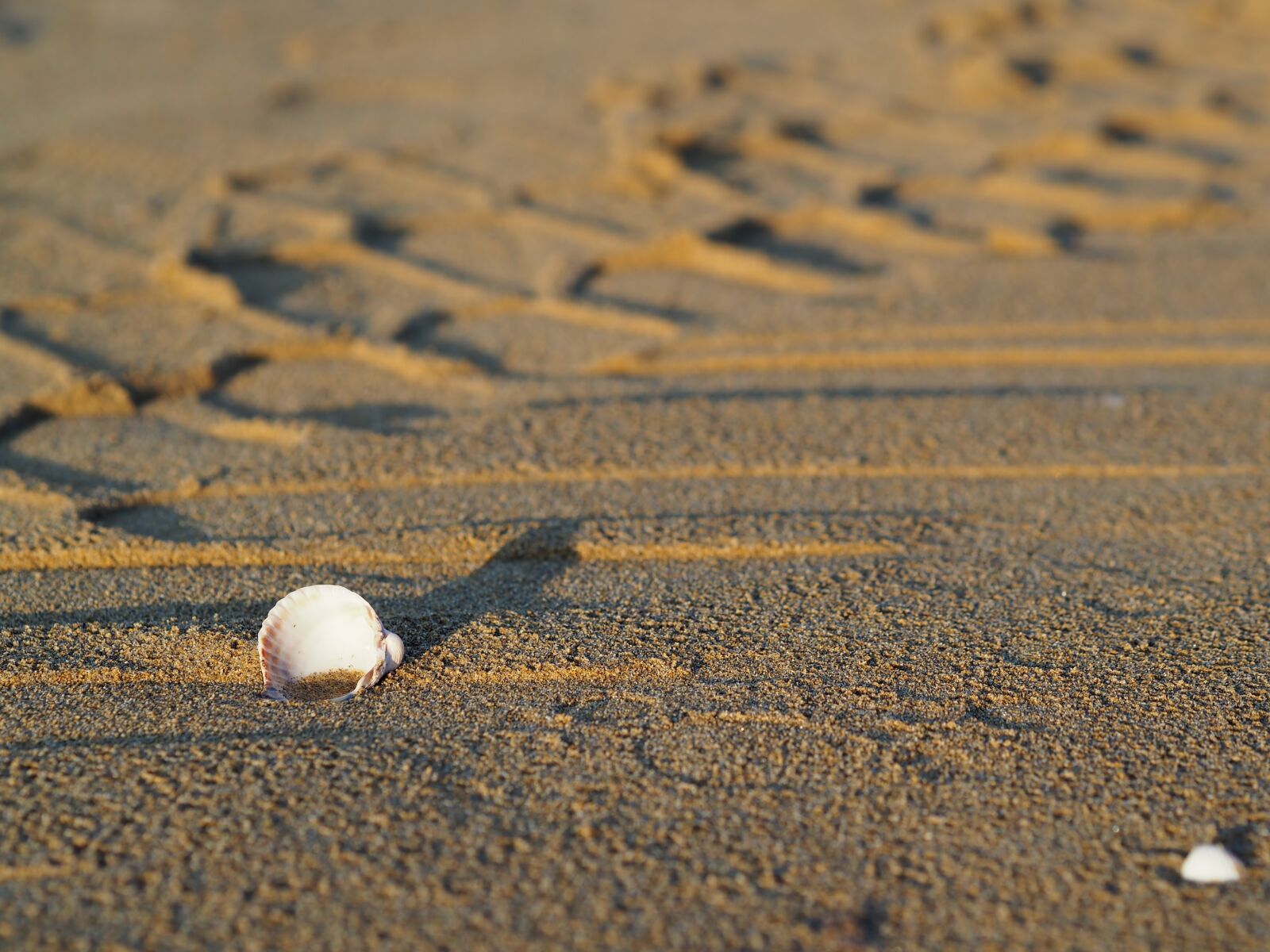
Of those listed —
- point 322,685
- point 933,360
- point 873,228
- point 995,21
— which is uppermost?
point 995,21

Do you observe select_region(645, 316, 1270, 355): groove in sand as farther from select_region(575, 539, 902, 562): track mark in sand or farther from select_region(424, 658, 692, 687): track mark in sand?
select_region(424, 658, 692, 687): track mark in sand

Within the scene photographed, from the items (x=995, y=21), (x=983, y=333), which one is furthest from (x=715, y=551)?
(x=995, y=21)

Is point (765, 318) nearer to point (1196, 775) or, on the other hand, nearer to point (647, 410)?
point (647, 410)

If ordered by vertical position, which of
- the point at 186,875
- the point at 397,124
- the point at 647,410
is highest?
the point at 397,124

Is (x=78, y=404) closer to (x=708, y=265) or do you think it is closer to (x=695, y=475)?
(x=695, y=475)

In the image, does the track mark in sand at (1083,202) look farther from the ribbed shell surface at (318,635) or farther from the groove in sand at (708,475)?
the ribbed shell surface at (318,635)

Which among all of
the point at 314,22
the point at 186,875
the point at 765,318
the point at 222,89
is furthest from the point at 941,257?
the point at 314,22

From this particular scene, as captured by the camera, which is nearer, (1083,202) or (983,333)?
(983,333)
